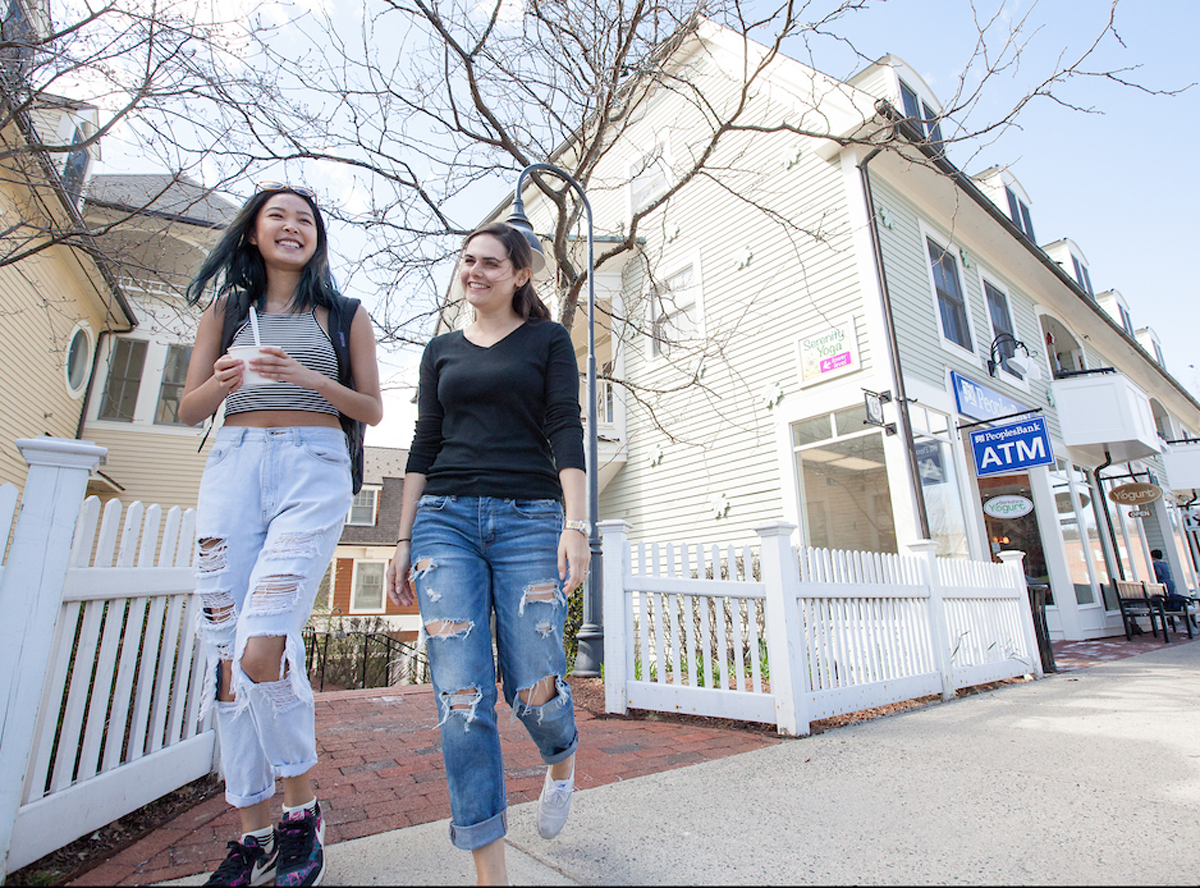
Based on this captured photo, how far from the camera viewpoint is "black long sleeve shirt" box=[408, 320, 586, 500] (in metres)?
1.82

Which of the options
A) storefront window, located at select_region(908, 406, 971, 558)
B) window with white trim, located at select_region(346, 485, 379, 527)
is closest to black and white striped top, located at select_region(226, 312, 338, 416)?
storefront window, located at select_region(908, 406, 971, 558)

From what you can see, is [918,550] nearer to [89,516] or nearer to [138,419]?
[89,516]

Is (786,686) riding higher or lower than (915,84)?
lower

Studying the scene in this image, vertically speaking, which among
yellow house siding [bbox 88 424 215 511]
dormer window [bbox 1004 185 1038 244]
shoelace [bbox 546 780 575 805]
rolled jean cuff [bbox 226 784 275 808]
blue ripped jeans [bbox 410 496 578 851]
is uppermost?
dormer window [bbox 1004 185 1038 244]

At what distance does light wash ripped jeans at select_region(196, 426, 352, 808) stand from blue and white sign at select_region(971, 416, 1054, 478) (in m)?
9.31

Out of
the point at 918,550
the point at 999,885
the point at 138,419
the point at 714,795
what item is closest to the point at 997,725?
the point at 918,550

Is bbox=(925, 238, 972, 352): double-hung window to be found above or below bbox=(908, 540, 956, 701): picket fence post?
above

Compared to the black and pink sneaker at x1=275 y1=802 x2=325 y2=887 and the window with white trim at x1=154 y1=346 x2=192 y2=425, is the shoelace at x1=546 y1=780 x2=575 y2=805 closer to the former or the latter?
the black and pink sneaker at x1=275 y1=802 x2=325 y2=887

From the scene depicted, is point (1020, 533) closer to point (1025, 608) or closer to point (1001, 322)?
point (1001, 322)

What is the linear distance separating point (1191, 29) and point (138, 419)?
608 inches

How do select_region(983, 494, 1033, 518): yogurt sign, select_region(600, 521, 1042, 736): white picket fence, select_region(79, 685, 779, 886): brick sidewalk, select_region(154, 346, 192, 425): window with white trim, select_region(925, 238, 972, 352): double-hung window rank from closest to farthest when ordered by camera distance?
select_region(79, 685, 779, 886): brick sidewalk
select_region(600, 521, 1042, 736): white picket fence
select_region(983, 494, 1033, 518): yogurt sign
select_region(925, 238, 972, 352): double-hung window
select_region(154, 346, 192, 425): window with white trim

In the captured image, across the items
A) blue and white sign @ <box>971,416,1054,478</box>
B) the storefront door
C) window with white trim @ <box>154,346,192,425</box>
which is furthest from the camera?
window with white trim @ <box>154,346,192,425</box>

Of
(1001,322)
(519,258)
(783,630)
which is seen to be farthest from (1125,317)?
(519,258)

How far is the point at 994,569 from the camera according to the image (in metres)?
6.63
